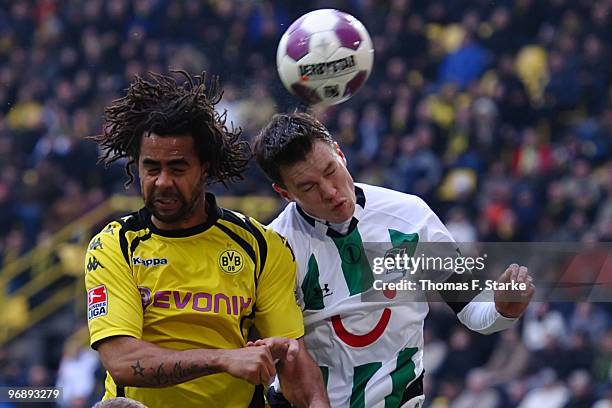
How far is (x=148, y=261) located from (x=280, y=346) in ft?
1.82

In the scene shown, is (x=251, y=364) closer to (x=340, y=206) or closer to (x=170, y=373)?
(x=170, y=373)

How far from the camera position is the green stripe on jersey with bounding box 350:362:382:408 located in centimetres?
443

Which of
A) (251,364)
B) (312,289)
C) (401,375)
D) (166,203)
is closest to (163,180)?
(166,203)

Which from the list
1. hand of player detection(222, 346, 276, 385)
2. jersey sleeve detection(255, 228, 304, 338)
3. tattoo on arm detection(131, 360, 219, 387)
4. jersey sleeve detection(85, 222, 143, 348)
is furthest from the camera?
jersey sleeve detection(255, 228, 304, 338)

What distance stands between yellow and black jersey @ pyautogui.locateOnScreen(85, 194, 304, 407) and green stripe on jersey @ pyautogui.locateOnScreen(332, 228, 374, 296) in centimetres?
43

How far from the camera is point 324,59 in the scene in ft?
16.3

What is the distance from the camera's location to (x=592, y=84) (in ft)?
37.1

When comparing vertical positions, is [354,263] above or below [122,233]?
below

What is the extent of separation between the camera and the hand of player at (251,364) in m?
3.63

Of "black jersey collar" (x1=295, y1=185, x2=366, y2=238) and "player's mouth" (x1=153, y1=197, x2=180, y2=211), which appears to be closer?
"player's mouth" (x1=153, y1=197, x2=180, y2=211)

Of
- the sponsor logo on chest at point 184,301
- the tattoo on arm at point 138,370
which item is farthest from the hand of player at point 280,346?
the tattoo on arm at point 138,370

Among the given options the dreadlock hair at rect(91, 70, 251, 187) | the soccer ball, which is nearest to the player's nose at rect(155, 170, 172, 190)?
the dreadlock hair at rect(91, 70, 251, 187)

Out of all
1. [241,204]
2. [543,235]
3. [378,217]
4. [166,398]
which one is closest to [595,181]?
[543,235]

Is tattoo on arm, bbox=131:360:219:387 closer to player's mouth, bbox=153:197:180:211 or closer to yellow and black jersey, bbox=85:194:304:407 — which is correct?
yellow and black jersey, bbox=85:194:304:407
